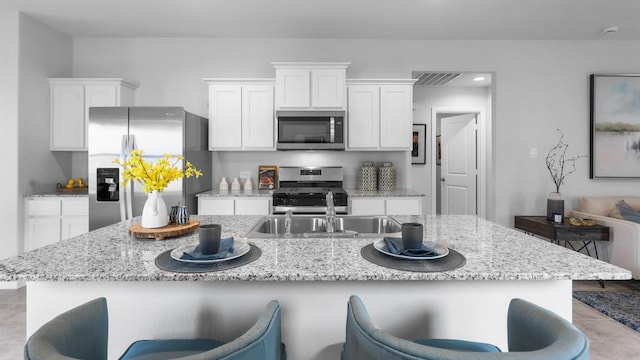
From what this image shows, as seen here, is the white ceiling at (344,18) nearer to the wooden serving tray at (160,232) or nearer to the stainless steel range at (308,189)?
the stainless steel range at (308,189)

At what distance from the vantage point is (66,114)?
143 inches

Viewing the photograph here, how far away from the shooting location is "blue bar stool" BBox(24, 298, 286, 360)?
0.67m

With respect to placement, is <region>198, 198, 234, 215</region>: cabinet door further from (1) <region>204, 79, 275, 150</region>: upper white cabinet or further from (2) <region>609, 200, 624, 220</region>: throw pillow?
(2) <region>609, 200, 624, 220</region>: throw pillow

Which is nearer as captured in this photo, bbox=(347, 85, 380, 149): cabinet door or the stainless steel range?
the stainless steel range

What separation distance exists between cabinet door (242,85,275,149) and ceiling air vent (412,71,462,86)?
85.0 inches

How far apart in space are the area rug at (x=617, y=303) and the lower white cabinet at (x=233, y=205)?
9.84 ft

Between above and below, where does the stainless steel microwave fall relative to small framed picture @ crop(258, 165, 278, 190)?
above

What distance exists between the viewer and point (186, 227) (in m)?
1.57

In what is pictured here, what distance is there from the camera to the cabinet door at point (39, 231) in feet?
11.0

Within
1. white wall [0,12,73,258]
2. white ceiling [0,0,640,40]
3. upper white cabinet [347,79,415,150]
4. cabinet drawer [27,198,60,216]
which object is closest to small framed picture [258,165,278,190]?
upper white cabinet [347,79,415,150]

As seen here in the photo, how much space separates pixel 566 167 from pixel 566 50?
1.41 m

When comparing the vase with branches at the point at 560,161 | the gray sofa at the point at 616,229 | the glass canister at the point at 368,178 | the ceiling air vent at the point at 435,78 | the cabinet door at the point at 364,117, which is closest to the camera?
the gray sofa at the point at 616,229

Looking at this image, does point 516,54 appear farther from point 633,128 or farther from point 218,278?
point 218,278

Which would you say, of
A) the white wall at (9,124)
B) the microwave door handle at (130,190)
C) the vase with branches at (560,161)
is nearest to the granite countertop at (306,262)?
the microwave door handle at (130,190)
